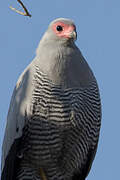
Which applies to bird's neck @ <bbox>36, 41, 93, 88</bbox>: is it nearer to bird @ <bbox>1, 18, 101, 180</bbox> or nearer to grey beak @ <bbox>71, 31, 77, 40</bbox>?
bird @ <bbox>1, 18, 101, 180</bbox>

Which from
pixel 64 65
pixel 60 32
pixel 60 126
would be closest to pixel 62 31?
pixel 60 32

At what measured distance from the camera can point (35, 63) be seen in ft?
20.3

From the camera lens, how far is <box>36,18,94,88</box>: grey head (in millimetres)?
6059

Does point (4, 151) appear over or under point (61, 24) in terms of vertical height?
under

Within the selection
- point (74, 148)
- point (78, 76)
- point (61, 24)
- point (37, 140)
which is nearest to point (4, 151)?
point (37, 140)

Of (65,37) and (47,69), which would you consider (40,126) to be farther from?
(65,37)

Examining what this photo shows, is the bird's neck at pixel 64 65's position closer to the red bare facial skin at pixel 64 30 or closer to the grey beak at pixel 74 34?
the red bare facial skin at pixel 64 30

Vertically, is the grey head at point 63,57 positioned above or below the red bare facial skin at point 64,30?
below

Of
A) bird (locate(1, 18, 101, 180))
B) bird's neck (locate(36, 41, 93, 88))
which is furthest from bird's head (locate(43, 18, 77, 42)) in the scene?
bird's neck (locate(36, 41, 93, 88))

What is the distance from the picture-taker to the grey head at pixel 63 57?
239 inches

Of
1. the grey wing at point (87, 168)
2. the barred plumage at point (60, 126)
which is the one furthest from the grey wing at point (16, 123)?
the grey wing at point (87, 168)

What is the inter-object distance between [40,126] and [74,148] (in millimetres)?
700

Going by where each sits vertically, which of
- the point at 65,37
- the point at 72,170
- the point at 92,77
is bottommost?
the point at 72,170

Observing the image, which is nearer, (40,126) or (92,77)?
(40,126)
